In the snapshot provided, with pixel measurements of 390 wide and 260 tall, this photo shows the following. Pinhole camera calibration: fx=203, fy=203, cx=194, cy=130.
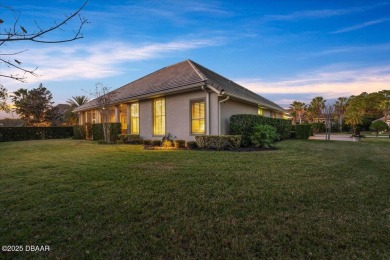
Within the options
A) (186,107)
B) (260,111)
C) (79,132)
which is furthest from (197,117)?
(79,132)

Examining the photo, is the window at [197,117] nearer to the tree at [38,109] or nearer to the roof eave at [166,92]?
the roof eave at [166,92]

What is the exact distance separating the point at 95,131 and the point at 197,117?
10648 millimetres

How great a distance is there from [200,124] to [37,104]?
33.1 m

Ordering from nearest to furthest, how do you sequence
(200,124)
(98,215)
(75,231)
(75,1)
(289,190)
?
(75,231), (98,215), (75,1), (289,190), (200,124)

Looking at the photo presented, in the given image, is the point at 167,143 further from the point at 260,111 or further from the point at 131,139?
the point at 260,111

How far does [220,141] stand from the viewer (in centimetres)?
955

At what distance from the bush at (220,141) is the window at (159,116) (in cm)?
386

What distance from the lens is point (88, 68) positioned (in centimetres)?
1137

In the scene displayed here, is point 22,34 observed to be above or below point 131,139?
above

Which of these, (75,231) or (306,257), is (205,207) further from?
(75,231)

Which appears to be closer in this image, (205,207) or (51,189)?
(205,207)

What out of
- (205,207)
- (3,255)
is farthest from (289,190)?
(3,255)

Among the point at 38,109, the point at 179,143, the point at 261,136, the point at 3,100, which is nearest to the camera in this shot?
the point at 3,100

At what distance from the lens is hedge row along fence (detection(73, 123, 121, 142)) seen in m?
15.2
